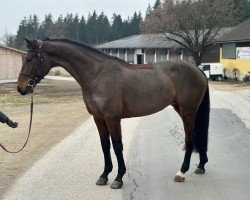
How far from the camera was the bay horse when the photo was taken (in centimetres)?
579

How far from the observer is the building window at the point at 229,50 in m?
34.7

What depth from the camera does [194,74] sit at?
258 inches

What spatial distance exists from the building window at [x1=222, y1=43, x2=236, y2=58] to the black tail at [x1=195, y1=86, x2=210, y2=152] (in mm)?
28951

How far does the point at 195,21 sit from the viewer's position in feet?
137

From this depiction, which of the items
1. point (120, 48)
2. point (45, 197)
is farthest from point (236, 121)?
point (120, 48)

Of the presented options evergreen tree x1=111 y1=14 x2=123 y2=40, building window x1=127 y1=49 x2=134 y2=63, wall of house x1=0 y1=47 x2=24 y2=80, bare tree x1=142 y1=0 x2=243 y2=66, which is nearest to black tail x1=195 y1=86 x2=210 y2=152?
wall of house x1=0 y1=47 x2=24 y2=80

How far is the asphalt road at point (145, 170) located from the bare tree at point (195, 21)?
32.9 m

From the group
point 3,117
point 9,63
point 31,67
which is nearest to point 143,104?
point 31,67

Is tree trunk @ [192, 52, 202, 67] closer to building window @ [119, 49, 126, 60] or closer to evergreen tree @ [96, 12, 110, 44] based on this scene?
building window @ [119, 49, 126, 60]

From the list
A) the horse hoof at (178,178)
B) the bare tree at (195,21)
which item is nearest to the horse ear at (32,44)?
the horse hoof at (178,178)

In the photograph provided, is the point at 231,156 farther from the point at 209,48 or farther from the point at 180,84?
the point at 209,48

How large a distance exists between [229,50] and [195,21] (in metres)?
7.62

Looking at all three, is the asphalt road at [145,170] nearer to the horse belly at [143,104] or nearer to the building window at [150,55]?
the horse belly at [143,104]

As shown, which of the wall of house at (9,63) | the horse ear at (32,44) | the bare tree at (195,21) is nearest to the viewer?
the horse ear at (32,44)
